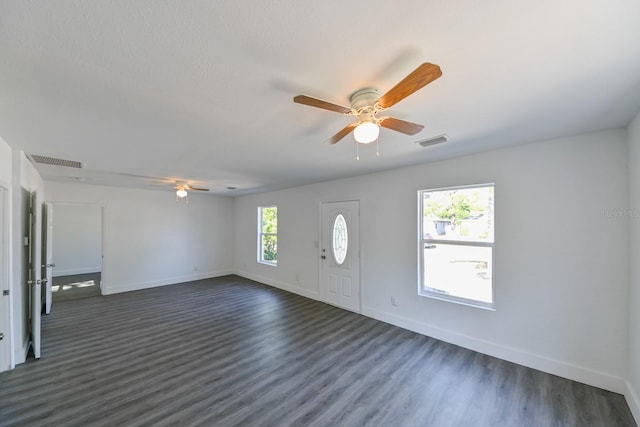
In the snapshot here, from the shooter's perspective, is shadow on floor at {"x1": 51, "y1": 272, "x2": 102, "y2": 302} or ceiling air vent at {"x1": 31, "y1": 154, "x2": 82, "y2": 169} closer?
ceiling air vent at {"x1": 31, "y1": 154, "x2": 82, "y2": 169}

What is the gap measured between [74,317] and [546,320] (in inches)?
265

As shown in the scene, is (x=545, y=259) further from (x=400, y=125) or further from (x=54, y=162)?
(x=54, y=162)

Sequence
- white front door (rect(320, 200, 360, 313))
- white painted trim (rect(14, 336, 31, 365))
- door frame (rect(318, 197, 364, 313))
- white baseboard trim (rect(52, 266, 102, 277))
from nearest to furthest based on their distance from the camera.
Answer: white painted trim (rect(14, 336, 31, 365)) < door frame (rect(318, 197, 364, 313)) < white front door (rect(320, 200, 360, 313)) < white baseboard trim (rect(52, 266, 102, 277))

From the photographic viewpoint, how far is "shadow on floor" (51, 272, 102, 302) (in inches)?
219

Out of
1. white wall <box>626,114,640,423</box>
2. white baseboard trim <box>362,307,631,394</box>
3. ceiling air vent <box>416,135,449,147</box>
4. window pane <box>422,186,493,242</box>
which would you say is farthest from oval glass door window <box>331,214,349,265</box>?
white wall <box>626,114,640,423</box>

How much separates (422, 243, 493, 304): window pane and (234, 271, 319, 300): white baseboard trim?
8.27 ft

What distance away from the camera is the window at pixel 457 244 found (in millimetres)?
3230

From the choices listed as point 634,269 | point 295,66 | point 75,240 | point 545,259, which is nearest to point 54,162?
point 295,66

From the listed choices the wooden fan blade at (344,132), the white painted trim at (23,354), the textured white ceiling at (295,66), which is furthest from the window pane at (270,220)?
the wooden fan blade at (344,132)

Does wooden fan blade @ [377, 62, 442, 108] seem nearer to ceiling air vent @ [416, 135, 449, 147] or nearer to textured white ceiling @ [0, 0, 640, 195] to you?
textured white ceiling @ [0, 0, 640, 195]

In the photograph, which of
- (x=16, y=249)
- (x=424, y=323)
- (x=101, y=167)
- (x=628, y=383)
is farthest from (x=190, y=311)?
(x=628, y=383)

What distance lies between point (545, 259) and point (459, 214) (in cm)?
102

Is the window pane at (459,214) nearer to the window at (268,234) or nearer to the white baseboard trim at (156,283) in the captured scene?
the window at (268,234)

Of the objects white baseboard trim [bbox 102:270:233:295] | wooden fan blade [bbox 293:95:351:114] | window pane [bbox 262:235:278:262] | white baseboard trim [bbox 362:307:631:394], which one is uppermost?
wooden fan blade [bbox 293:95:351:114]
